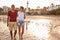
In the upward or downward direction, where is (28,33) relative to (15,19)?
downward

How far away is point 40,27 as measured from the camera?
4.36 m

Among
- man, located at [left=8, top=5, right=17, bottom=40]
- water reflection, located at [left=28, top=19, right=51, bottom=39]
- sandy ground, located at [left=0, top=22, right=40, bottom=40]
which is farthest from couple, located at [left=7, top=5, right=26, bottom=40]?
water reflection, located at [left=28, top=19, right=51, bottom=39]

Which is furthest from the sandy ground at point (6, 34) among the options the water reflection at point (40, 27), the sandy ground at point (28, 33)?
the water reflection at point (40, 27)

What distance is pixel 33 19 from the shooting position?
4.22 meters

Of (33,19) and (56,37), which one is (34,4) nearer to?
(33,19)

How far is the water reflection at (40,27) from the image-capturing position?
4.06 meters

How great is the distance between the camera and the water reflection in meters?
4.06

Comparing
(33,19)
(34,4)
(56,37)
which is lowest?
(56,37)

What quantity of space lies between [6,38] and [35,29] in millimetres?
725

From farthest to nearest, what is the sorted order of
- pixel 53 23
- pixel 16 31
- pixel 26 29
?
pixel 53 23
pixel 26 29
pixel 16 31

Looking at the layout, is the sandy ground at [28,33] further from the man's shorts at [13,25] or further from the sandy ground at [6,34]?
the man's shorts at [13,25]

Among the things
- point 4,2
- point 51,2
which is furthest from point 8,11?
point 51,2

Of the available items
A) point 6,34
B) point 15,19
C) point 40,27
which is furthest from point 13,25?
point 40,27

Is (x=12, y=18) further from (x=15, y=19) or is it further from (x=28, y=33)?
(x=28, y=33)
